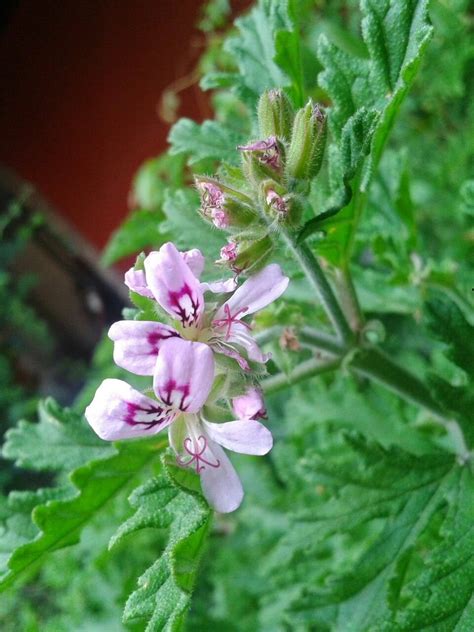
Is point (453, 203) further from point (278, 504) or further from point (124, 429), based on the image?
point (124, 429)

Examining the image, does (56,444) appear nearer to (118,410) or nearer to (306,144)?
(118,410)

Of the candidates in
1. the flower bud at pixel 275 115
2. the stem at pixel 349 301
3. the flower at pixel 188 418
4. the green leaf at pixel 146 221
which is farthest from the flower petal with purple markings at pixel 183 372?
the green leaf at pixel 146 221

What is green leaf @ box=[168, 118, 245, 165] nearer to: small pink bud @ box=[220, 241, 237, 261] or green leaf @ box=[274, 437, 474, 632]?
small pink bud @ box=[220, 241, 237, 261]

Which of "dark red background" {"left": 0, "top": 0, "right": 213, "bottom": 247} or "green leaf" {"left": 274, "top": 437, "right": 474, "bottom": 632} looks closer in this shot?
"green leaf" {"left": 274, "top": 437, "right": 474, "bottom": 632}

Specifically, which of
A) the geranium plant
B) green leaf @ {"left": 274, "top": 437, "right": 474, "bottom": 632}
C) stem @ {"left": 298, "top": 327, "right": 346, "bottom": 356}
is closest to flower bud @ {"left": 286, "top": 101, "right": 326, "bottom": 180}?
the geranium plant

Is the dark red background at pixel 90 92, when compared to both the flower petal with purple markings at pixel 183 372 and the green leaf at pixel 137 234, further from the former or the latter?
the flower petal with purple markings at pixel 183 372

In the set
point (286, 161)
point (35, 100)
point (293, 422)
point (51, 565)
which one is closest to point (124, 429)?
point (286, 161)
